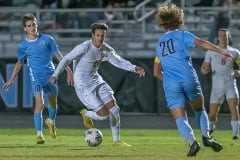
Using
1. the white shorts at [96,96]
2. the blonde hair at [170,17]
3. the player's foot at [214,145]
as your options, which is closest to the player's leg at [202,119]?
the player's foot at [214,145]

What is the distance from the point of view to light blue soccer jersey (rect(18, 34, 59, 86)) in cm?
1878

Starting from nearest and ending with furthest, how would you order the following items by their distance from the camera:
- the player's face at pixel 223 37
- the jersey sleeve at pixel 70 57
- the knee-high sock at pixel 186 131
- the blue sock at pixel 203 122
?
the knee-high sock at pixel 186 131 → the blue sock at pixel 203 122 → the jersey sleeve at pixel 70 57 → the player's face at pixel 223 37

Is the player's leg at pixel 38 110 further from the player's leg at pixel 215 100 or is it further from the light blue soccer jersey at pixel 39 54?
the player's leg at pixel 215 100

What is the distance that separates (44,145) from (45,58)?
2038 millimetres

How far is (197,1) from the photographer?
105ft

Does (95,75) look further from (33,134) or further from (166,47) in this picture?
(33,134)

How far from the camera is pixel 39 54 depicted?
18812 mm

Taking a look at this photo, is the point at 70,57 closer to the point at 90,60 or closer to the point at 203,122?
the point at 90,60

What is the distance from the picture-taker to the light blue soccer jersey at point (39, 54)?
18.8 m

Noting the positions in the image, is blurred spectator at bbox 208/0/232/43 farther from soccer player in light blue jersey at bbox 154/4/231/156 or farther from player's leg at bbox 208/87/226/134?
soccer player in light blue jersey at bbox 154/4/231/156

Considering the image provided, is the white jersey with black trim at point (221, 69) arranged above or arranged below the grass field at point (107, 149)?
above

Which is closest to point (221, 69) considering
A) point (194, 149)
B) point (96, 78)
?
point (96, 78)

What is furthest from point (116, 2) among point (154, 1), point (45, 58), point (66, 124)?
point (45, 58)

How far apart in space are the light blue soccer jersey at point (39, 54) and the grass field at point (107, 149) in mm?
1242
